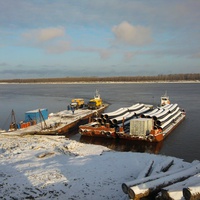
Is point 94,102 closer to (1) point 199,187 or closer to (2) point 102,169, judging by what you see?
(2) point 102,169

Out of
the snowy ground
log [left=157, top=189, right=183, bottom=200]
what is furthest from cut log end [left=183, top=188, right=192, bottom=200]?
the snowy ground

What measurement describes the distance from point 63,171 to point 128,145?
44.8 ft

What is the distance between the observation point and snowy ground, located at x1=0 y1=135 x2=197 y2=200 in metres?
11.7

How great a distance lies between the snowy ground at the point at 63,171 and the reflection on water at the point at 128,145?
260 inches

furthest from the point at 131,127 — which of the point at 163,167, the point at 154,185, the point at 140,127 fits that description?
the point at 154,185

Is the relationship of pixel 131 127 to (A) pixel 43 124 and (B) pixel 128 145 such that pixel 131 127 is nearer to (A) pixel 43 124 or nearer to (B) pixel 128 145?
(B) pixel 128 145

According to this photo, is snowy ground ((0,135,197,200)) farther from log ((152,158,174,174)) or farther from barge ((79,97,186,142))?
barge ((79,97,186,142))

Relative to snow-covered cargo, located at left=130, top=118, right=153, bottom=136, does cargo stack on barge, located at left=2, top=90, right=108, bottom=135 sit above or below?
below

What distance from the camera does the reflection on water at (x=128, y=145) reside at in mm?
25781

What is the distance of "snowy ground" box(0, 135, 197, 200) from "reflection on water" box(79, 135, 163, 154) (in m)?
6.60

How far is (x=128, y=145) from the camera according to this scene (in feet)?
88.5

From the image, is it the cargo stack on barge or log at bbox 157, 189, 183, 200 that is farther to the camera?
the cargo stack on barge

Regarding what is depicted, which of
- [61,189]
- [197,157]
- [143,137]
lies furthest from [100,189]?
[143,137]

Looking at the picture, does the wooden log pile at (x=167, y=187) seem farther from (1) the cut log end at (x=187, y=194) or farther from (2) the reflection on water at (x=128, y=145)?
(2) the reflection on water at (x=128, y=145)
